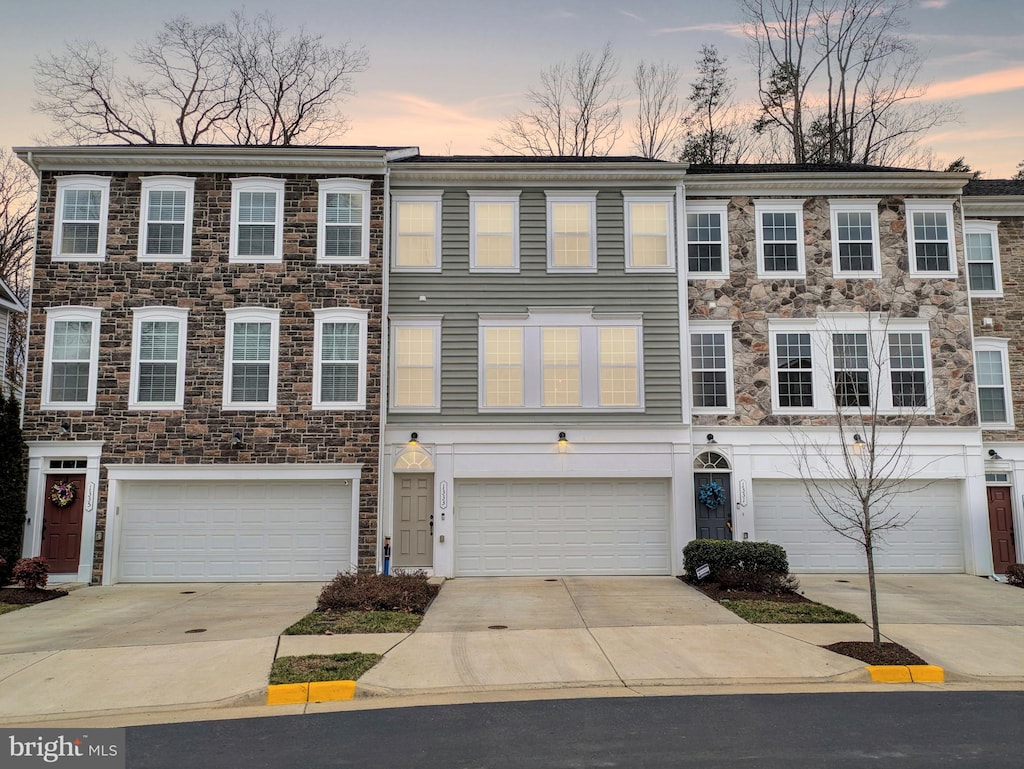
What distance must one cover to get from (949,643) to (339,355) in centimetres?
1281

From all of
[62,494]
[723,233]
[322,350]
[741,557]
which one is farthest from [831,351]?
[62,494]

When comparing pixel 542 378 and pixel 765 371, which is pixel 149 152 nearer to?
pixel 542 378

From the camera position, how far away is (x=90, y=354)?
16.8m

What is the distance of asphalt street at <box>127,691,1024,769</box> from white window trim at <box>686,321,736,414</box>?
31.6ft

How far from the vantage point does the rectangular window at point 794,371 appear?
17828 mm

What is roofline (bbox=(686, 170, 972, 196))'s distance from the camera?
18156 millimetres

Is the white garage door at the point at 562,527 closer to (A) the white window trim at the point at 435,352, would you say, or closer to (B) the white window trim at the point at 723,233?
(A) the white window trim at the point at 435,352

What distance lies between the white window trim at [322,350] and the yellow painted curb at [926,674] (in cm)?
1161

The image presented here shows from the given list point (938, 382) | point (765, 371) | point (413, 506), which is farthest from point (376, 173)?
point (938, 382)

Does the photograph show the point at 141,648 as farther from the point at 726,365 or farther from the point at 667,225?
the point at 667,225

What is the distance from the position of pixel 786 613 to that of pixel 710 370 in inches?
266

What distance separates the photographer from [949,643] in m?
10.9

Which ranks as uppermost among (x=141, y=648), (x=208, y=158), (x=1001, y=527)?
(x=208, y=158)

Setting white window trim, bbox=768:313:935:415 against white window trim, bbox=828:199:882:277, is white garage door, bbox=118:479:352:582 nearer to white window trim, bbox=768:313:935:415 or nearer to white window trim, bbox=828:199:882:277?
white window trim, bbox=768:313:935:415
